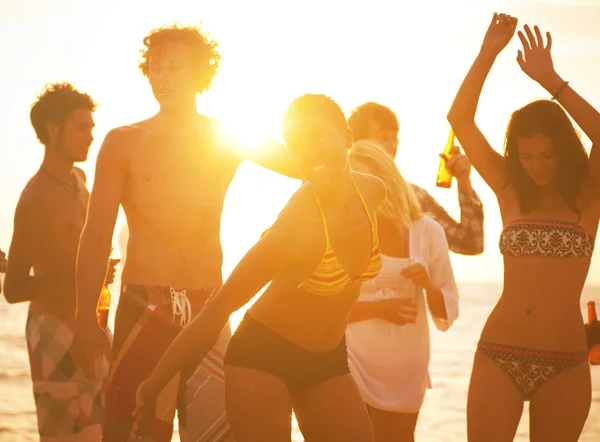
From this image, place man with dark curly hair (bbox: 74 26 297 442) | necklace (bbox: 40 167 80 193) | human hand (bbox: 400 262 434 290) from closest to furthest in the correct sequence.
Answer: man with dark curly hair (bbox: 74 26 297 442)
human hand (bbox: 400 262 434 290)
necklace (bbox: 40 167 80 193)

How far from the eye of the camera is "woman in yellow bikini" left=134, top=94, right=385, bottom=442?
4.69 metres

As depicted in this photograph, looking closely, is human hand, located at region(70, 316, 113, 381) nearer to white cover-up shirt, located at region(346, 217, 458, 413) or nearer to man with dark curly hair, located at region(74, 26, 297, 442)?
man with dark curly hair, located at region(74, 26, 297, 442)

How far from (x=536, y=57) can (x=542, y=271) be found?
126 cm

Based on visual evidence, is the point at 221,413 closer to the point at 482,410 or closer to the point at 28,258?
the point at 482,410

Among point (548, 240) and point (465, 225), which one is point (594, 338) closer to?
point (465, 225)

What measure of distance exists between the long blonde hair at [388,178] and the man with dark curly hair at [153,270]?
5.11ft

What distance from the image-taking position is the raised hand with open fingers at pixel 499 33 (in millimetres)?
5961

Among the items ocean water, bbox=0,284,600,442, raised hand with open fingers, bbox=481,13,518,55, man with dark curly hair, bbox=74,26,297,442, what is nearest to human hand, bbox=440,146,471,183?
raised hand with open fingers, bbox=481,13,518,55

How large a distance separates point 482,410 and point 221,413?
1.44 metres

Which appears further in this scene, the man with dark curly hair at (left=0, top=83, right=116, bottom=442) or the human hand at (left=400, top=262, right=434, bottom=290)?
the man with dark curly hair at (left=0, top=83, right=116, bottom=442)

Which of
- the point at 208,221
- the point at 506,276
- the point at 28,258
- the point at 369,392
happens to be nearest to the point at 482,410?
the point at 506,276

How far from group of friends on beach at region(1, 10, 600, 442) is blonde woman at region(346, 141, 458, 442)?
6.7 inches

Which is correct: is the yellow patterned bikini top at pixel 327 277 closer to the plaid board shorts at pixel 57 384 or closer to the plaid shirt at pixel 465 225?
the plaid shirt at pixel 465 225

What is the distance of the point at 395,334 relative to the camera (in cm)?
687
